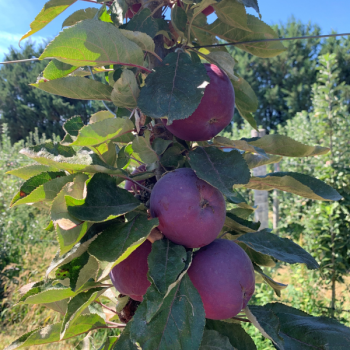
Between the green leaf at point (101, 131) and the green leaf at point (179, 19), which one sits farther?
the green leaf at point (179, 19)

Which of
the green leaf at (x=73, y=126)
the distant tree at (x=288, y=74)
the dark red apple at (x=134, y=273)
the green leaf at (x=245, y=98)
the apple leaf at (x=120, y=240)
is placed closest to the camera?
the apple leaf at (x=120, y=240)

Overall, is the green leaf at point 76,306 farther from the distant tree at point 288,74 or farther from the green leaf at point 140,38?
the distant tree at point 288,74

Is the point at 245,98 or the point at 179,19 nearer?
the point at 179,19

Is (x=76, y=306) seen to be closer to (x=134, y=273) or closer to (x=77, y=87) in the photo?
(x=134, y=273)

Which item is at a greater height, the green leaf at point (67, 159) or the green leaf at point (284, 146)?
the green leaf at point (284, 146)

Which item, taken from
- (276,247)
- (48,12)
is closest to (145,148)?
(276,247)

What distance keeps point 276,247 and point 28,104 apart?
23.4 metres

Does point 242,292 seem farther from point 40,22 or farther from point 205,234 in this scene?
point 40,22

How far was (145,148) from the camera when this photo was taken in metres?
0.58

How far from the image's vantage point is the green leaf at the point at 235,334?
64 centimetres

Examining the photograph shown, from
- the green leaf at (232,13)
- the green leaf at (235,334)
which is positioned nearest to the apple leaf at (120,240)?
the green leaf at (235,334)

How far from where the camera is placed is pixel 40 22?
0.75m

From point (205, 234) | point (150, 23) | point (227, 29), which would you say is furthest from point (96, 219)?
point (227, 29)

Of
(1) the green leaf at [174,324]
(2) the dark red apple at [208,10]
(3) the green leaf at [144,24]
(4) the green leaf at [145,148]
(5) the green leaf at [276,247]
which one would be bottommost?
(1) the green leaf at [174,324]
